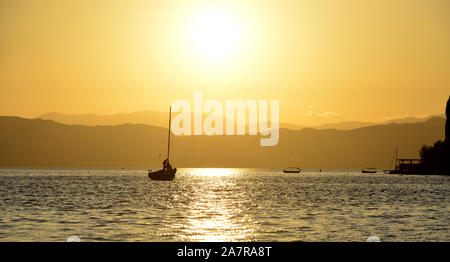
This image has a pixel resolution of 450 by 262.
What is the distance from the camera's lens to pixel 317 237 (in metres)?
36.5

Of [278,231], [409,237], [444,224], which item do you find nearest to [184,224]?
[278,231]
